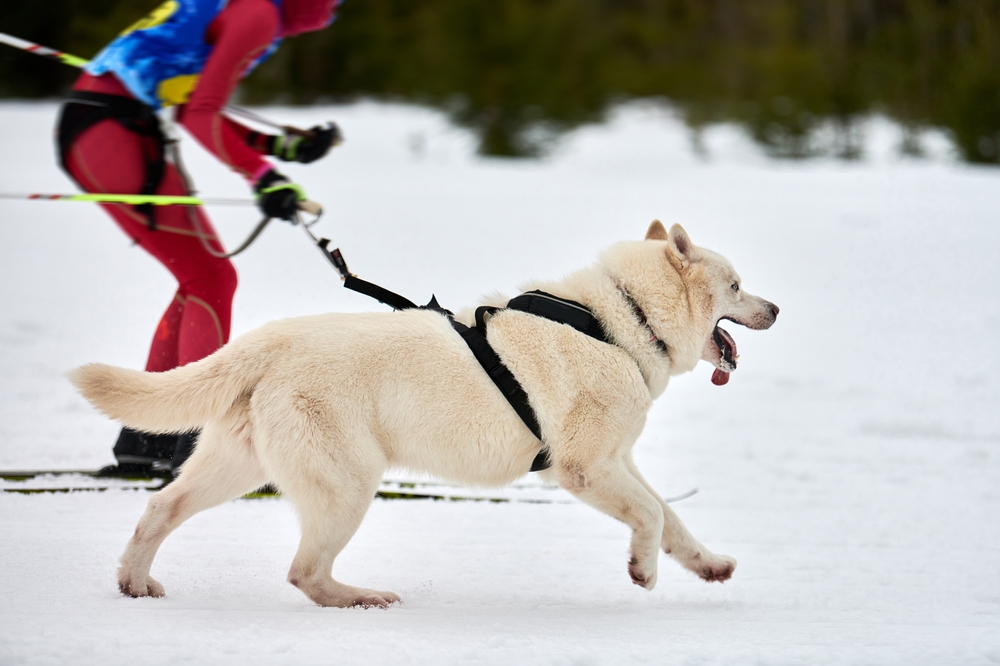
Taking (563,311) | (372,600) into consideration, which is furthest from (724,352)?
(372,600)

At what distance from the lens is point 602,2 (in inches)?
1039

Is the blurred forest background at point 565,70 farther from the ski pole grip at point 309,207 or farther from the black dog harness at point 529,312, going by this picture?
the black dog harness at point 529,312

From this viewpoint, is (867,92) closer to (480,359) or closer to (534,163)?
(534,163)

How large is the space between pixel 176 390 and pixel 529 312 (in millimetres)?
1181

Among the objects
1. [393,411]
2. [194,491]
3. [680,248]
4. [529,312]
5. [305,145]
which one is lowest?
[194,491]

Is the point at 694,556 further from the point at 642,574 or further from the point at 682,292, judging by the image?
the point at 682,292

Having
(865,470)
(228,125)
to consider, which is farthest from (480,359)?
(865,470)

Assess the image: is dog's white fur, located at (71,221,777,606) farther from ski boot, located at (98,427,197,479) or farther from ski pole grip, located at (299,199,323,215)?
ski boot, located at (98,427,197,479)

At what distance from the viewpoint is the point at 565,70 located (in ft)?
62.2

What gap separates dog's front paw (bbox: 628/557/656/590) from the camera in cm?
296

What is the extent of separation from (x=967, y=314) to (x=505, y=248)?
5.03 meters

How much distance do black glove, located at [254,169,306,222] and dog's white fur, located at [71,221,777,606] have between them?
2.54ft

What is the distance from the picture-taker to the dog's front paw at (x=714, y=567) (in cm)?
313

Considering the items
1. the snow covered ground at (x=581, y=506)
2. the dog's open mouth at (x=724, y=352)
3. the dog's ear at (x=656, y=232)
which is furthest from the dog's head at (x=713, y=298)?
the snow covered ground at (x=581, y=506)
